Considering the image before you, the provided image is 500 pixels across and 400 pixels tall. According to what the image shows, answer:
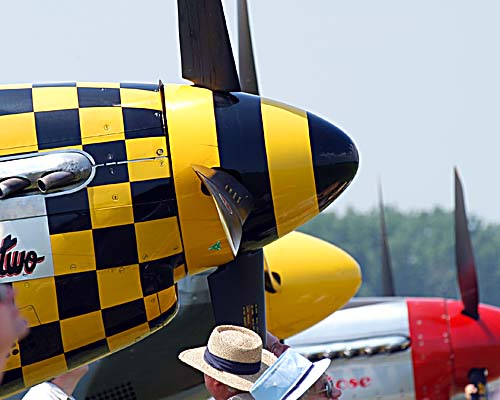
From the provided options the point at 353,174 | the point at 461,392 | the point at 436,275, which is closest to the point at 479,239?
the point at 436,275

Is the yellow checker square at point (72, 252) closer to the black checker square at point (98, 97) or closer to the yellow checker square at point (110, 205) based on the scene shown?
the yellow checker square at point (110, 205)

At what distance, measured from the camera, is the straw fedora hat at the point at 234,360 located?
4.56 metres

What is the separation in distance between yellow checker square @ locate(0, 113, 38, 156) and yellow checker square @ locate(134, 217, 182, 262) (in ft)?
2.13

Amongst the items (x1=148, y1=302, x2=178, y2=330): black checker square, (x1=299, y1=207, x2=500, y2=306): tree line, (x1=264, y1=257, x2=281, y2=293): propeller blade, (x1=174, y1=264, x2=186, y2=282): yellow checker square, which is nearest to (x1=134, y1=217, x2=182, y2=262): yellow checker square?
(x1=174, y1=264, x2=186, y2=282): yellow checker square

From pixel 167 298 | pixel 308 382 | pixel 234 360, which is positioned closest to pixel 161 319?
pixel 167 298

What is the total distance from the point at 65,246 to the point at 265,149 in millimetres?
1144

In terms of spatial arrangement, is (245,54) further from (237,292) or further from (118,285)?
(118,285)

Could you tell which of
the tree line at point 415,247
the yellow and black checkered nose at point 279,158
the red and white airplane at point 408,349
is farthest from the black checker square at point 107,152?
the tree line at point 415,247

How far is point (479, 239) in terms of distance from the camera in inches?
4690

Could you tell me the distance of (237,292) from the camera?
6.86 m

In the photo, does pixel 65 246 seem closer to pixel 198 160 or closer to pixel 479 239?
pixel 198 160

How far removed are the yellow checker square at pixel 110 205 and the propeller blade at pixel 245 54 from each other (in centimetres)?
281

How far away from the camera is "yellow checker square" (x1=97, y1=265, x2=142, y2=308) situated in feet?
18.9

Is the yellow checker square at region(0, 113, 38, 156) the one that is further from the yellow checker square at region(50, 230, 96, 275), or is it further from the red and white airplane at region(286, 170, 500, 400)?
the red and white airplane at region(286, 170, 500, 400)
